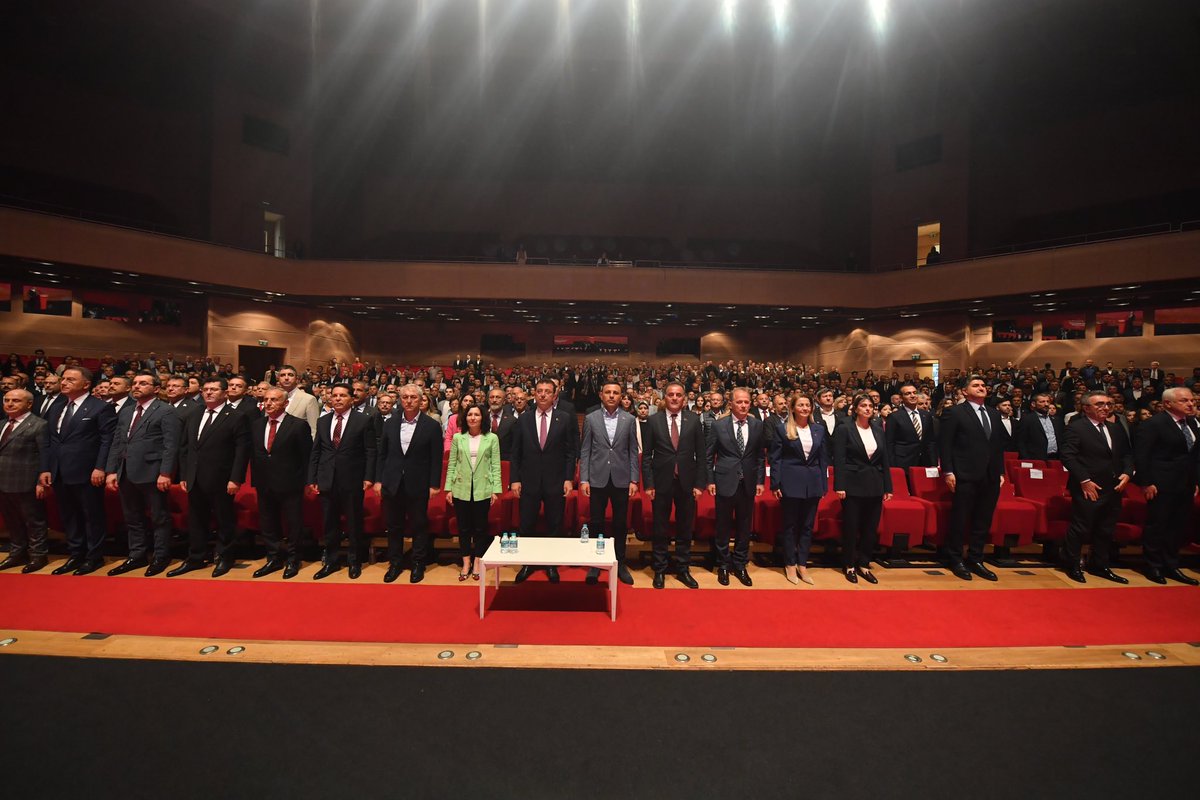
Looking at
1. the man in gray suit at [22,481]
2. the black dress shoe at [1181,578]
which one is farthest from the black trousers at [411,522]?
the black dress shoe at [1181,578]

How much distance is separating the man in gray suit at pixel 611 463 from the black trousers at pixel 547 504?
228 millimetres

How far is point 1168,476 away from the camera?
3979 millimetres

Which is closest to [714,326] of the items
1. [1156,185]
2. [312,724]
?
[1156,185]

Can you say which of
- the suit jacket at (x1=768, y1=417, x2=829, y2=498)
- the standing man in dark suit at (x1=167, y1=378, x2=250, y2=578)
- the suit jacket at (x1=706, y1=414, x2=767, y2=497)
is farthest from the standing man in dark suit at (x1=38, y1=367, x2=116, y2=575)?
the suit jacket at (x1=768, y1=417, x2=829, y2=498)

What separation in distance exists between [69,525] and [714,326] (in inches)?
804

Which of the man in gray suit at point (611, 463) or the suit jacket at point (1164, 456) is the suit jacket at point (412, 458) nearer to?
the man in gray suit at point (611, 463)

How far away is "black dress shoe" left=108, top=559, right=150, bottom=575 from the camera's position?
3.93m

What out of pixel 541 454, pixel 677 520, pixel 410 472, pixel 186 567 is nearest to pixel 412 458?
pixel 410 472

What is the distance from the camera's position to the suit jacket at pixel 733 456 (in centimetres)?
390

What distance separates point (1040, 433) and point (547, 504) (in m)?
6.19

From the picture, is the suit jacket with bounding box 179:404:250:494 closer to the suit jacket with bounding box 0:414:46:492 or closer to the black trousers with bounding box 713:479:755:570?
the suit jacket with bounding box 0:414:46:492

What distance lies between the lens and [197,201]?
1736 cm

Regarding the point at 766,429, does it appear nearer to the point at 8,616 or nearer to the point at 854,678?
the point at 854,678

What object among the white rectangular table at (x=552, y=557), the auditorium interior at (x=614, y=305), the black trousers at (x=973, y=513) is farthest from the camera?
the black trousers at (x=973, y=513)
